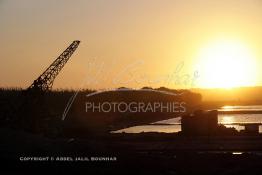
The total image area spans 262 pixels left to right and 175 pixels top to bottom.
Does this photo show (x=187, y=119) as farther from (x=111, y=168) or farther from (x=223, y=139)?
(x=111, y=168)

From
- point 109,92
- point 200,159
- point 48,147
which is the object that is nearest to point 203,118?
point 200,159

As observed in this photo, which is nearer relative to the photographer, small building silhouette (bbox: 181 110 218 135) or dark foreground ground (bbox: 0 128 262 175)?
dark foreground ground (bbox: 0 128 262 175)

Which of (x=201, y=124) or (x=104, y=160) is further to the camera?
(x=201, y=124)

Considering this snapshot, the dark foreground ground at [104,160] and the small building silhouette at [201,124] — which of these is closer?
the dark foreground ground at [104,160]

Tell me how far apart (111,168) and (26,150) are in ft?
16.7

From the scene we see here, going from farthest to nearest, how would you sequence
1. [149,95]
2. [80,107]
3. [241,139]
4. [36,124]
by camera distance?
[149,95] < [80,107] < [36,124] < [241,139]

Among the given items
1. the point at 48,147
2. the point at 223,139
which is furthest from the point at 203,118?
the point at 48,147

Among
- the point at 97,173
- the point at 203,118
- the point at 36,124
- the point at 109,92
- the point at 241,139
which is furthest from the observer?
the point at 109,92

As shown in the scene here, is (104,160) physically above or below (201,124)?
below

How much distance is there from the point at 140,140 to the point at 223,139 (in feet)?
21.1

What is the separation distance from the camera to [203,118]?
46.5 metres

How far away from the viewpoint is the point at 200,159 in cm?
3025

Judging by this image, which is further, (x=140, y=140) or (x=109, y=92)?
(x=109, y=92)

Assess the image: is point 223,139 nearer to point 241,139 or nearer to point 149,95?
point 241,139
